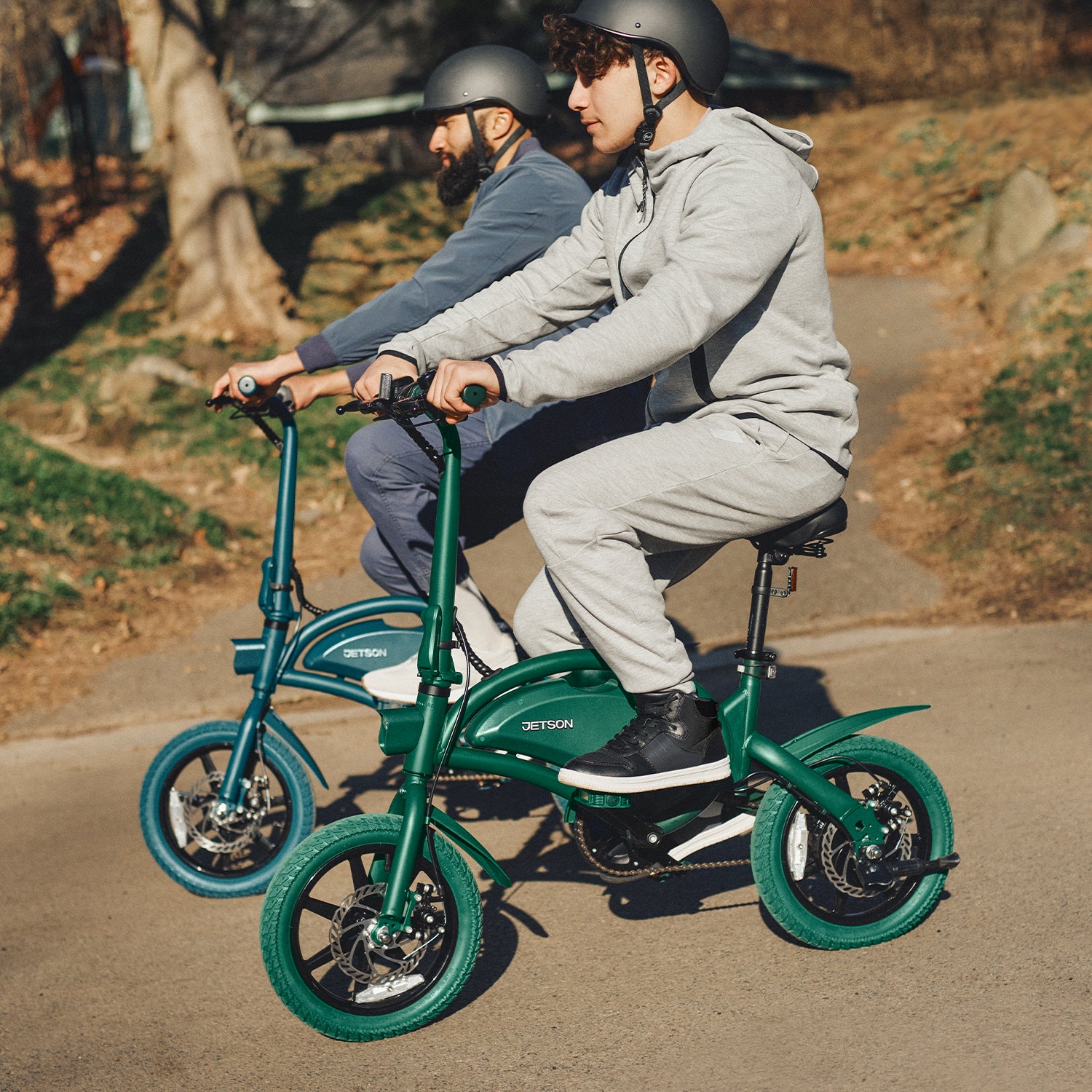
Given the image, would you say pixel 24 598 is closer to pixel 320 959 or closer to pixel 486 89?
pixel 486 89

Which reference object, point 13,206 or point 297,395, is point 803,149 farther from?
point 13,206

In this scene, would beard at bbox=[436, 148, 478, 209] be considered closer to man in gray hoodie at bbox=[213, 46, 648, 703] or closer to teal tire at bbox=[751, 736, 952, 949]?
man in gray hoodie at bbox=[213, 46, 648, 703]

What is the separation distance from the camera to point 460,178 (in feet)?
13.1

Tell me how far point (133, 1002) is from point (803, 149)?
2.81 m

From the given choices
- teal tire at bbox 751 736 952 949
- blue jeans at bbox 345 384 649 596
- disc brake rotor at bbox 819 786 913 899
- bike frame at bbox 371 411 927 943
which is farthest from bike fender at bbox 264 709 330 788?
disc brake rotor at bbox 819 786 913 899

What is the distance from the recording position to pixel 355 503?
7.69m

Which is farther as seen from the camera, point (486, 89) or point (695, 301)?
point (486, 89)

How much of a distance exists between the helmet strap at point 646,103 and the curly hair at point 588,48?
31 millimetres

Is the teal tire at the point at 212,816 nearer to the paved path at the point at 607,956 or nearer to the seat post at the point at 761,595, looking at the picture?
the paved path at the point at 607,956

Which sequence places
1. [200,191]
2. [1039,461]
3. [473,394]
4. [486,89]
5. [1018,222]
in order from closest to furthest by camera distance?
[473,394] < [486,89] < [1039,461] < [1018,222] < [200,191]

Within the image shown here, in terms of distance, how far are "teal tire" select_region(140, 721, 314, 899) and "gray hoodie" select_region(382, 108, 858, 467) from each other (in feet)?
4.42

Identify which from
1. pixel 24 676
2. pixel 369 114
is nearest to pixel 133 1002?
pixel 24 676

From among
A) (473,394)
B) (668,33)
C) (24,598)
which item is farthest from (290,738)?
(24,598)

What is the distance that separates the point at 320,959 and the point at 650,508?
1.35 metres
